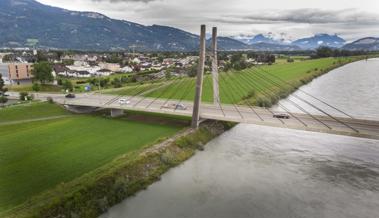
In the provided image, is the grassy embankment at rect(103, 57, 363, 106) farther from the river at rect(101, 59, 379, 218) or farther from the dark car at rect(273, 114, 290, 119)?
the river at rect(101, 59, 379, 218)

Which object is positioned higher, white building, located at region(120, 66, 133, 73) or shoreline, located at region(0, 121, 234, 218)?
white building, located at region(120, 66, 133, 73)

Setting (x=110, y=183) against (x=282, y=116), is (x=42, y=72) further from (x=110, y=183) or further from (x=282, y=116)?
(x=282, y=116)

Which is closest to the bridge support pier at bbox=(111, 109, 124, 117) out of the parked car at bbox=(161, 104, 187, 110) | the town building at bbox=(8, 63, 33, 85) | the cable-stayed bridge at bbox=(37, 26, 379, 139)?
the cable-stayed bridge at bbox=(37, 26, 379, 139)

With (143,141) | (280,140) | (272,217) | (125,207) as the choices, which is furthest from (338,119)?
(125,207)

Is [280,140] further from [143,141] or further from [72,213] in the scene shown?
[72,213]

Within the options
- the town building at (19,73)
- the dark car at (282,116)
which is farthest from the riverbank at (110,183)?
the town building at (19,73)

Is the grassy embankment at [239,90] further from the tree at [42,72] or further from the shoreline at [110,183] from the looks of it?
the shoreline at [110,183]

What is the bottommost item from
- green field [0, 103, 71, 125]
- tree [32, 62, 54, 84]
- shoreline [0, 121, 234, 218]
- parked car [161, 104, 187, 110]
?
shoreline [0, 121, 234, 218]

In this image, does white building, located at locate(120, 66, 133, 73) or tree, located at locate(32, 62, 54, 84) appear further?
white building, located at locate(120, 66, 133, 73)
